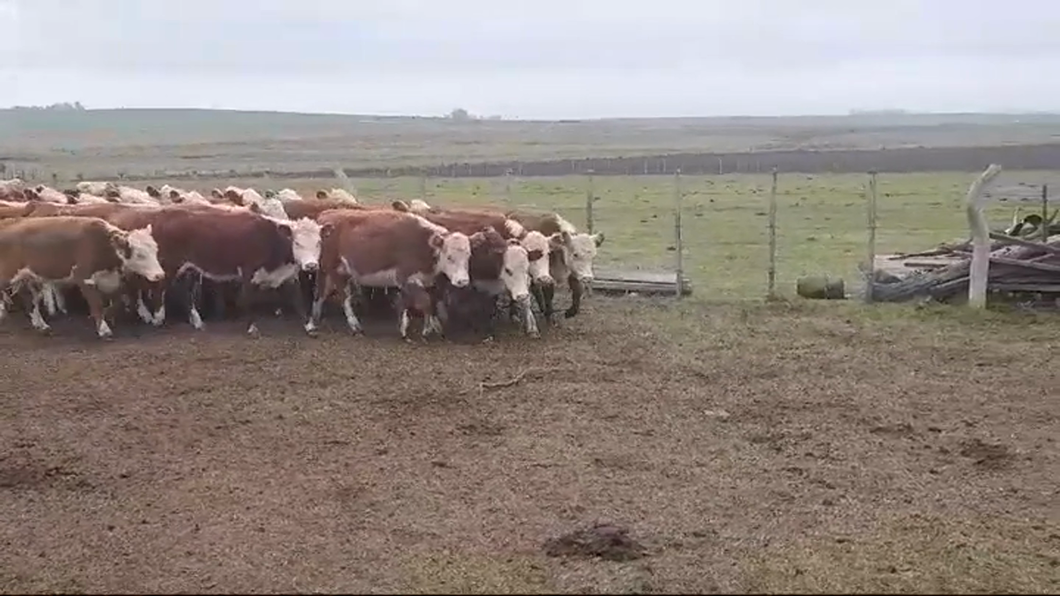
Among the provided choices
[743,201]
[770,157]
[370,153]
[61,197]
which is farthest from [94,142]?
[61,197]

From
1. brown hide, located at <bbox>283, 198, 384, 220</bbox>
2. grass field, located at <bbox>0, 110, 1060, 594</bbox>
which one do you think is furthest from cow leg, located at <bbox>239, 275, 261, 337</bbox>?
brown hide, located at <bbox>283, 198, 384, 220</bbox>

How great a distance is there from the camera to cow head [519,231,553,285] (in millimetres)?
12352

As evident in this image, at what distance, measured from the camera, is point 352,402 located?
9367 millimetres

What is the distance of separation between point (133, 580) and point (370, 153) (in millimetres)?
65022

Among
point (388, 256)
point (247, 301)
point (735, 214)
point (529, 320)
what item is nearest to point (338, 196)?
point (247, 301)

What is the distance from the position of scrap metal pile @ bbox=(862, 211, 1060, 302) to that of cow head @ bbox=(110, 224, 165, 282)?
826 centimetres

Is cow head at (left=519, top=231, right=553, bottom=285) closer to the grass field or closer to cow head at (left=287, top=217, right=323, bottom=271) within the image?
the grass field

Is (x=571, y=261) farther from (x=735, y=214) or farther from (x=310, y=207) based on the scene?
(x=735, y=214)

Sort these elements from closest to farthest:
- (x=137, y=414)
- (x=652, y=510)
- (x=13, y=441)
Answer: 1. (x=652, y=510)
2. (x=13, y=441)
3. (x=137, y=414)

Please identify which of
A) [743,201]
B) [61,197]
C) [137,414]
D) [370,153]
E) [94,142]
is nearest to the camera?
[137,414]

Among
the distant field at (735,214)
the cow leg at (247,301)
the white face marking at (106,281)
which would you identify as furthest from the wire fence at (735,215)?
the white face marking at (106,281)

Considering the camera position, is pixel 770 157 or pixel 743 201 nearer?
pixel 743 201

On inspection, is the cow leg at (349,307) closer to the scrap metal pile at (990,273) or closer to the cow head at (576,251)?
the cow head at (576,251)

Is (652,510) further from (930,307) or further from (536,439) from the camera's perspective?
(930,307)
